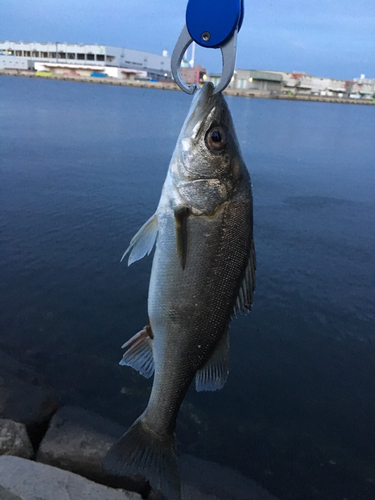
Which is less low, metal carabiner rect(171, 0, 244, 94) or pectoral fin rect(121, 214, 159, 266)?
metal carabiner rect(171, 0, 244, 94)

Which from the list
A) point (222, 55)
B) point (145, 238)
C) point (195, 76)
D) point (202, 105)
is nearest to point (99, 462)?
point (145, 238)

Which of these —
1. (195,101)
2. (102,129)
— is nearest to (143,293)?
(195,101)

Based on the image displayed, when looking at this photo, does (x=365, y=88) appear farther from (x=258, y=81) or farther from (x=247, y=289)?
(x=247, y=289)

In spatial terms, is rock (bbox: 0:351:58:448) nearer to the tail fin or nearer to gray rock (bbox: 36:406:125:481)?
gray rock (bbox: 36:406:125:481)

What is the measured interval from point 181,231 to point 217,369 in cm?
85

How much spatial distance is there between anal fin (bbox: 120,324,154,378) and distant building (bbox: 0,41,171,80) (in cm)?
11490

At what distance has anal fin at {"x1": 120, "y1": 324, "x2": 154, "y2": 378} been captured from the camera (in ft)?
7.94

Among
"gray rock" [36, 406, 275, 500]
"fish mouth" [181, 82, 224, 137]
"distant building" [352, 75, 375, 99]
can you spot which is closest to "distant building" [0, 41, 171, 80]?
"distant building" [352, 75, 375, 99]

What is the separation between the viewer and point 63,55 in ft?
351

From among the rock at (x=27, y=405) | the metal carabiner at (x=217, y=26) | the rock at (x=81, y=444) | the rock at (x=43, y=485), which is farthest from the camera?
the rock at (x=27, y=405)

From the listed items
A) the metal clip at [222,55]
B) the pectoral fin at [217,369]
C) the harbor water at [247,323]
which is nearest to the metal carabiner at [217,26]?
the metal clip at [222,55]

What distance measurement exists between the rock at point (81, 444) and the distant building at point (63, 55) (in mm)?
113828

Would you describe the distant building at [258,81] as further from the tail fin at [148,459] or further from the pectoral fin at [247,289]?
the tail fin at [148,459]

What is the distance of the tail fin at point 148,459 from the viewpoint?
2295 millimetres
